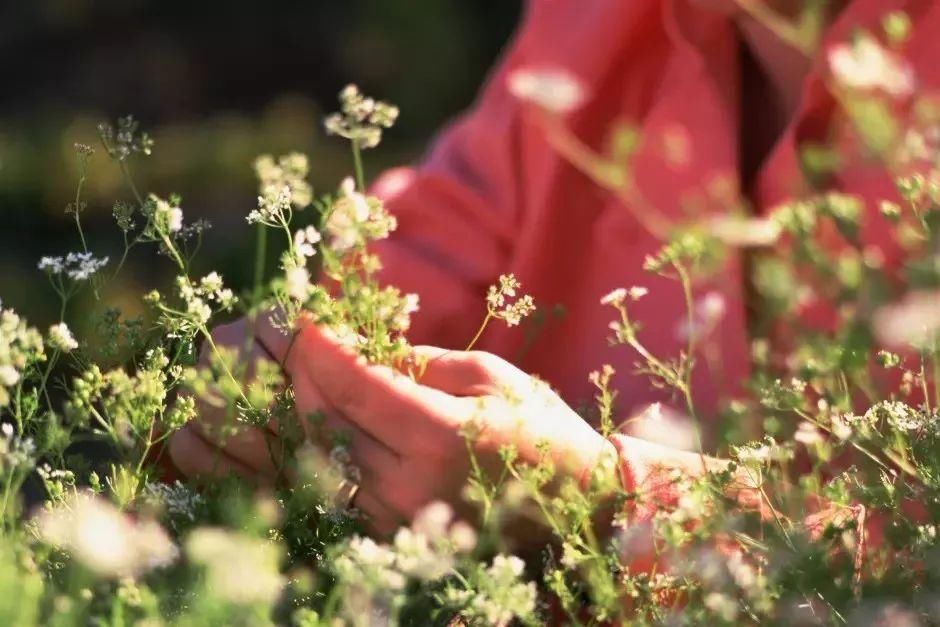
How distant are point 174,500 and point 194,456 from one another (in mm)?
145

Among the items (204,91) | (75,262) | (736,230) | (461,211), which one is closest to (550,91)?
(736,230)

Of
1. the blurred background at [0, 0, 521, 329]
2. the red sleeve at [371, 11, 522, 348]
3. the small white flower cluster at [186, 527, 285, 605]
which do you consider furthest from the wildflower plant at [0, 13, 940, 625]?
the blurred background at [0, 0, 521, 329]

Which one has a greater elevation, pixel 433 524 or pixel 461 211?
pixel 433 524

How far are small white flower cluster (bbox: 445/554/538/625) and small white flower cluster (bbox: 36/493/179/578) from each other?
12 centimetres

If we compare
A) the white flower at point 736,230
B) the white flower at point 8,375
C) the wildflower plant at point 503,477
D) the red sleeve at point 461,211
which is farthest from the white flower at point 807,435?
the red sleeve at point 461,211

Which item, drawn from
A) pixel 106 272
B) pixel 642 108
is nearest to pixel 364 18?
pixel 642 108

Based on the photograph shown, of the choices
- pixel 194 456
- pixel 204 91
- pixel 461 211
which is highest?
pixel 194 456

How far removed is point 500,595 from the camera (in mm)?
562

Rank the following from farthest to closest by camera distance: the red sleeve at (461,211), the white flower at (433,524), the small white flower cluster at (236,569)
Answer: the red sleeve at (461,211) → the white flower at (433,524) → the small white flower cluster at (236,569)

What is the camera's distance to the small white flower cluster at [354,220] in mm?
662

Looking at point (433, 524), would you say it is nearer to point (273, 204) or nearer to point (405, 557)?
point (405, 557)

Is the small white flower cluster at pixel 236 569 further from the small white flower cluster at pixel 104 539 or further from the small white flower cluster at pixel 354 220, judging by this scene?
the small white flower cluster at pixel 354 220

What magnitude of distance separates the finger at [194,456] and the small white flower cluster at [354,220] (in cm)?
17

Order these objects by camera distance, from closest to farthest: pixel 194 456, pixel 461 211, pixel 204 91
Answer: pixel 194 456
pixel 461 211
pixel 204 91
